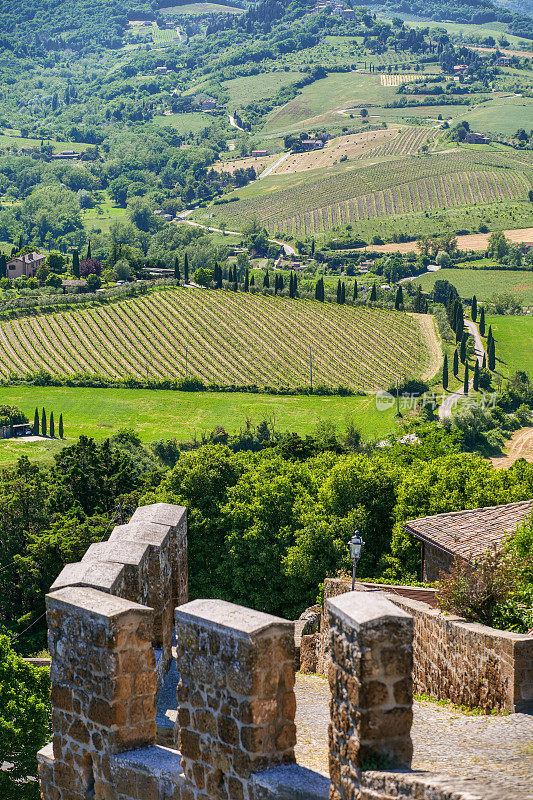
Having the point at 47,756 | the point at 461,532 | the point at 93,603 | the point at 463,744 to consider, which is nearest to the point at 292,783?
the point at 93,603

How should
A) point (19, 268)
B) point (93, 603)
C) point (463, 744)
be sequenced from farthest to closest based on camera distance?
point (19, 268) < point (463, 744) < point (93, 603)

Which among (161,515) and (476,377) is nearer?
(161,515)

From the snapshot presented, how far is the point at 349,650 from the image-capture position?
7918 millimetres

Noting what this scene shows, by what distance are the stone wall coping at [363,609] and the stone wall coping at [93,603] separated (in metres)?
2.07

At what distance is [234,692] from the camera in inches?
332

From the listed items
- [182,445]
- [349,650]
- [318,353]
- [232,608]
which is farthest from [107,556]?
[318,353]

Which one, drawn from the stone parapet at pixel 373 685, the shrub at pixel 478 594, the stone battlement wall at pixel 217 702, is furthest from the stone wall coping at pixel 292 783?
the shrub at pixel 478 594

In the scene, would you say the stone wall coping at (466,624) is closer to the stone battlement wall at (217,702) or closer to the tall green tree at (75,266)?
the stone battlement wall at (217,702)

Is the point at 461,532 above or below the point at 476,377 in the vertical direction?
above

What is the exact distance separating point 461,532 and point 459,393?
345 feet

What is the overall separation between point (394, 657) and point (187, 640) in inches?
65.7

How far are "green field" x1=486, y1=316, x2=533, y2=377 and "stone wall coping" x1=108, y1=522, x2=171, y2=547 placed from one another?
432ft

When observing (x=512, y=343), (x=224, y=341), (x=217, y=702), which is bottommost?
(x=512, y=343)

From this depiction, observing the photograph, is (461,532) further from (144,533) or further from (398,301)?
(398,301)
